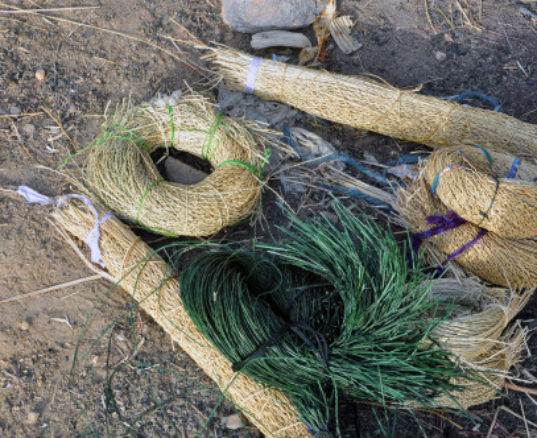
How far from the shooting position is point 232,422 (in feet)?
8.64

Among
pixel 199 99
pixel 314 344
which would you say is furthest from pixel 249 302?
pixel 199 99

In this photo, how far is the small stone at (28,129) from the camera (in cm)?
315

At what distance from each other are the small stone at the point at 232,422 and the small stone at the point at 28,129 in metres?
2.05

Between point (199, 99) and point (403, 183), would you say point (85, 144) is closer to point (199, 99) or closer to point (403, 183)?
point (199, 99)

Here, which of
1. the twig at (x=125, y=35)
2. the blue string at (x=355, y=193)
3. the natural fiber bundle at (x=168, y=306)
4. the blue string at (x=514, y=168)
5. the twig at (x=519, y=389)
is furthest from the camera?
the twig at (x=125, y=35)

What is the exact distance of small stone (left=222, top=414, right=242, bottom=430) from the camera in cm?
263

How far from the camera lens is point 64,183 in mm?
3041

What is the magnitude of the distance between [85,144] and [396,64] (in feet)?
7.42

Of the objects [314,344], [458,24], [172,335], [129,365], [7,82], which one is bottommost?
[129,365]

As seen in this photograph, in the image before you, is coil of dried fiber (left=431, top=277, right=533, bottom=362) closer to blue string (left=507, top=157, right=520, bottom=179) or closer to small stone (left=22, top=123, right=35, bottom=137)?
blue string (left=507, top=157, right=520, bottom=179)

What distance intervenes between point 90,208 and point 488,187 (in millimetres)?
2163

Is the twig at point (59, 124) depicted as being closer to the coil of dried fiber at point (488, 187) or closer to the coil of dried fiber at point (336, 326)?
the coil of dried fiber at point (336, 326)

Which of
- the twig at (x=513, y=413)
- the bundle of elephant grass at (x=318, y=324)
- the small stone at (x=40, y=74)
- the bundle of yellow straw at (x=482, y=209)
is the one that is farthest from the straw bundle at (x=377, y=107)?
the twig at (x=513, y=413)

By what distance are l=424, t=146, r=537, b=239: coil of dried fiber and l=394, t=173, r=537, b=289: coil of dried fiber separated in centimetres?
8
